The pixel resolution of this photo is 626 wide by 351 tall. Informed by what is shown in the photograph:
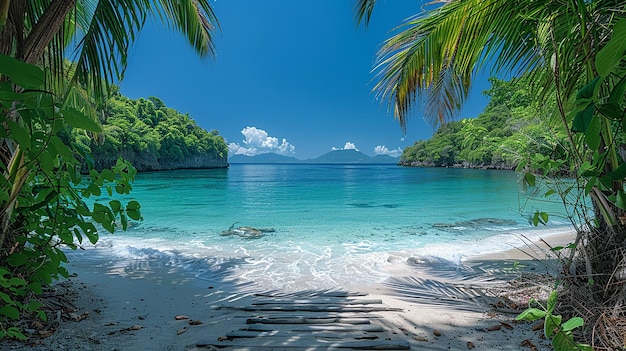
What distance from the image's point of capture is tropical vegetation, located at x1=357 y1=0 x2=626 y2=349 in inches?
70.0

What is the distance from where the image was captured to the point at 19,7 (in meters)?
2.03

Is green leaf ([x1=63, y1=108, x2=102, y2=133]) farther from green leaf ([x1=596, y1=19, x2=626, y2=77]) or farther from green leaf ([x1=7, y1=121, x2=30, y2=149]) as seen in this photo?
green leaf ([x1=596, y1=19, x2=626, y2=77])

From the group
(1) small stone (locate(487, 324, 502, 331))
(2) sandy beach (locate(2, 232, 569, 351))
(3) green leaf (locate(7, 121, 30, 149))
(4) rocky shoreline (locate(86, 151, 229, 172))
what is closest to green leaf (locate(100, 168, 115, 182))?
(2) sandy beach (locate(2, 232, 569, 351))

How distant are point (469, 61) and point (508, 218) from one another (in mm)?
10921

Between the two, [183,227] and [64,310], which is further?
[183,227]

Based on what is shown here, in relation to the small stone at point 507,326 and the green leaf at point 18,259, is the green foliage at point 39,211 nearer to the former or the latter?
the green leaf at point 18,259

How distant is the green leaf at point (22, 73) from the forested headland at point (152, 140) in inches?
1539

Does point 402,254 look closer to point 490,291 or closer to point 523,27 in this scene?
point 490,291

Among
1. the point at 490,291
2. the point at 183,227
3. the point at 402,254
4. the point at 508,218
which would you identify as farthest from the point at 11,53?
the point at 508,218

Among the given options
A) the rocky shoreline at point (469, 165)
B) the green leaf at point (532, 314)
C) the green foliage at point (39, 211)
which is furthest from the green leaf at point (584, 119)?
the rocky shoreline at point (469, 165)

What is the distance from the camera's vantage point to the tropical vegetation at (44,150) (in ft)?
3.42

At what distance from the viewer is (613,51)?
73 cm

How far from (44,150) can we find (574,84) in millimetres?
3053

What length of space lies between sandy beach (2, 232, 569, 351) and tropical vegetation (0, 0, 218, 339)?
1.92 feet
